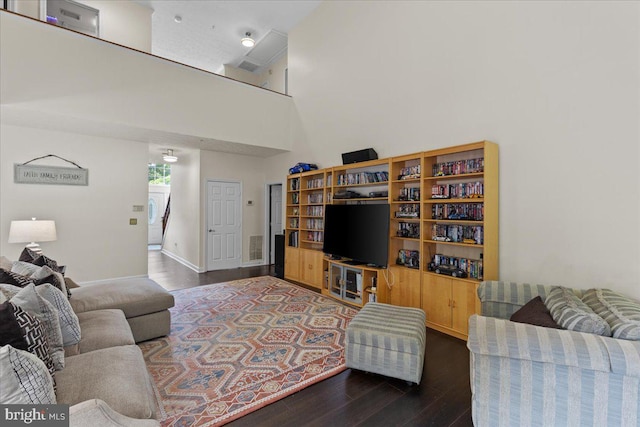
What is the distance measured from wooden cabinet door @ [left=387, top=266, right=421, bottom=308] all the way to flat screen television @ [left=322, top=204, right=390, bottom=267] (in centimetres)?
23

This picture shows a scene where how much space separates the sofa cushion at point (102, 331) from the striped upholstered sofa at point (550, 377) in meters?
2.35

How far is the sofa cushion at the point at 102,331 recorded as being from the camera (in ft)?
6.48

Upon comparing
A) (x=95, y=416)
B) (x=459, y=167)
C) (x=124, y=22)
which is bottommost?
(x=95, y=416)

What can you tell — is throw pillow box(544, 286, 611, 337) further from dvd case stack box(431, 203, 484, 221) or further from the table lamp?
the table lamp

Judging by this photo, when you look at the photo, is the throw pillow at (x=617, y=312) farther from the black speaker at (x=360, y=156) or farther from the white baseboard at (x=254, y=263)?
the white baseboard at (x=254, y=263)

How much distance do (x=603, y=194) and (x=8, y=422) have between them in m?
4.00

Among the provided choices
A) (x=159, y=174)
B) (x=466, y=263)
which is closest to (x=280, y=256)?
(x=466, y=263)

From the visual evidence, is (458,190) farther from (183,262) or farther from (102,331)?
(183,262)

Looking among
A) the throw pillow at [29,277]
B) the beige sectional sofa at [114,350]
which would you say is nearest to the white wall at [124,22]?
the beige sectional sofa at [114,350]

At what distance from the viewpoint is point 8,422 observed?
1006 mm

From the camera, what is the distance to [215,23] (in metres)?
6.23

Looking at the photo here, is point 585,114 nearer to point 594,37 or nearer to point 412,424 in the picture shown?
point 594,37

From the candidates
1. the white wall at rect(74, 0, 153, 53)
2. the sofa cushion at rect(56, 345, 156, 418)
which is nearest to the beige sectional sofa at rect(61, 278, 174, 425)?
the sofa cushion at rect(56, 345, 156, 418)

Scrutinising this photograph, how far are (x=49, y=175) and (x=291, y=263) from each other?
4.35 meters
